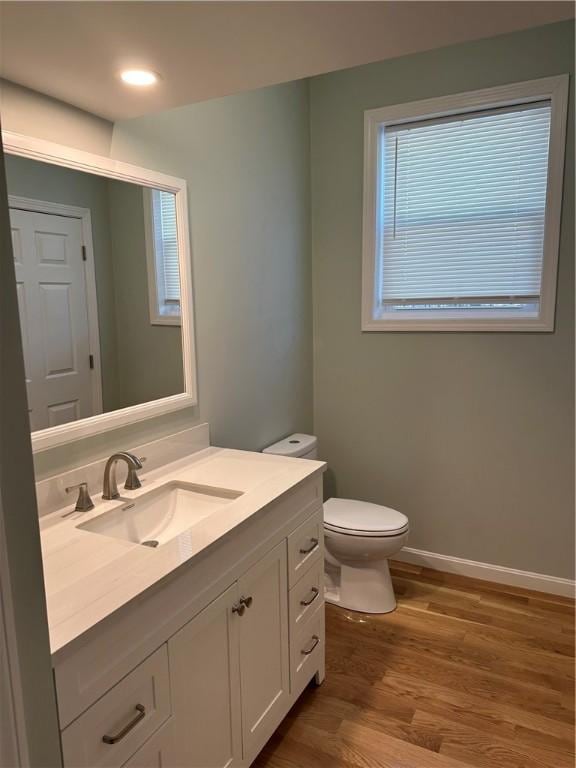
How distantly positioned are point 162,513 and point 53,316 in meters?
0.71

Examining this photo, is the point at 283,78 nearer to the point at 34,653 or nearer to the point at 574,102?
the point at 34,653

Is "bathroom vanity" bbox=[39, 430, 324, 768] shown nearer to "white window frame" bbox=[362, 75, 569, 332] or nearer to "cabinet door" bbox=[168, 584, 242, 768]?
"cabinet door" bbox=[168, 584, 242, 768]

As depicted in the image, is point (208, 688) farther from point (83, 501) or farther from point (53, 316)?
point (53, 316)

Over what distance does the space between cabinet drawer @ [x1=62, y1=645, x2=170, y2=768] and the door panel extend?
2.43 feet

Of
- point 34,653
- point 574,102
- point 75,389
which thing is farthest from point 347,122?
point 34,653

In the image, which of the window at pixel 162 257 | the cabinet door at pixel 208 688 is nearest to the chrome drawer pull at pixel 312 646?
the cabinet door at pixel 208 688

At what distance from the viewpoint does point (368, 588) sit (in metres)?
2.52

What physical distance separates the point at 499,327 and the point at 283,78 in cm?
170

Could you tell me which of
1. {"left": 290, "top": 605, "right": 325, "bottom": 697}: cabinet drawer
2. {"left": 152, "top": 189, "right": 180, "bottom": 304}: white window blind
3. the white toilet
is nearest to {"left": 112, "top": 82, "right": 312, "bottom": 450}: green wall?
{"left": 152, "top": 189, "right": 180, "bottom": 304}: white window blind

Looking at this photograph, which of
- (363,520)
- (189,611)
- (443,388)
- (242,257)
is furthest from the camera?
(443,388)

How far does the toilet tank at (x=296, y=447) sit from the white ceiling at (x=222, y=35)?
5.32 feet

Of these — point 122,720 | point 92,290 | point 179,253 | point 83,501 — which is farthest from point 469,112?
point 122,720

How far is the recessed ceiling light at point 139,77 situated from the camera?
51.5 inches

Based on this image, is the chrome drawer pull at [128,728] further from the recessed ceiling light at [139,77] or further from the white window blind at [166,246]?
the recessed ceiling light at [139,77]
